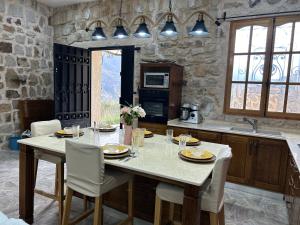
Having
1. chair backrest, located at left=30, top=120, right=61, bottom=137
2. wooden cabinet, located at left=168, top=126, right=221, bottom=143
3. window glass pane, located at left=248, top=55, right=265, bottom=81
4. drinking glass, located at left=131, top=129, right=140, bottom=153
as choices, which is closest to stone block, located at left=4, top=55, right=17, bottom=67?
chair backrest, located at left=30, top=120, right=61, bottom=137

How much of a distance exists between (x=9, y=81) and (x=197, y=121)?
3734 millimetres

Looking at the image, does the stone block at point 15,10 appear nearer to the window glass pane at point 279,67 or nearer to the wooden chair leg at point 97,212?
the wooden chair leg at point 97,212

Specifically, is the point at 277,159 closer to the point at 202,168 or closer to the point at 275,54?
the point at 275,54

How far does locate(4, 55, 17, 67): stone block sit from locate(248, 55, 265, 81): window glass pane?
174 inches

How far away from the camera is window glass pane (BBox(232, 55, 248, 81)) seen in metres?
3.72

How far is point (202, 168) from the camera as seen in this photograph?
1801 millimetres

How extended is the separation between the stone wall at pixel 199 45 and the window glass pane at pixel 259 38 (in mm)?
257

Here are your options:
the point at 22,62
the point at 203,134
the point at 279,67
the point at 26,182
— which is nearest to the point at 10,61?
the point at 22,62

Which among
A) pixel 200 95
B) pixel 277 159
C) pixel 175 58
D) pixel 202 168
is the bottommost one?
pixel 277 159

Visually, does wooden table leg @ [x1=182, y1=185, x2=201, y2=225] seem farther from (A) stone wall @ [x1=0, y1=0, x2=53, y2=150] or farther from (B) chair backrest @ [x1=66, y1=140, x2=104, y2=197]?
(A) stone wall @ [x1=0, y1=0, x2=53, y2=150]

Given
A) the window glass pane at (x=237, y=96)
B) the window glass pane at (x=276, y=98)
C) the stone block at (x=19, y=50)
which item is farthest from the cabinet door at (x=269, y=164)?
the stone block at (x=19, y=50)

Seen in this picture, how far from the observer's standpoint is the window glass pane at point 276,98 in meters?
3.49

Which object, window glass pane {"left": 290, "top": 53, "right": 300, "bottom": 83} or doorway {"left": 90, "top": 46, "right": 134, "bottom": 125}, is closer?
window glass pane {"left": 290, "top": 53, "right": 300, "bottom": 83}

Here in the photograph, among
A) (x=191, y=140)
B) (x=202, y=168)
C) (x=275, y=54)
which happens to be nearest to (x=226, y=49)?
(x=275, y=54)
